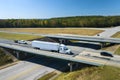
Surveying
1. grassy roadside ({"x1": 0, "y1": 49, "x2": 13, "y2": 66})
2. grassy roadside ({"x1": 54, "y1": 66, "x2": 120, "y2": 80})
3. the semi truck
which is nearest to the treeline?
the semi truck

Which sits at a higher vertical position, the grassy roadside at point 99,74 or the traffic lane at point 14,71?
the grassy roadside at point 99,74

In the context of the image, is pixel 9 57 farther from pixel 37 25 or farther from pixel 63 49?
pixel 37 25

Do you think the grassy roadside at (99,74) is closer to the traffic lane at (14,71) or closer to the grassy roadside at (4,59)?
the traffic lane at (14,71)

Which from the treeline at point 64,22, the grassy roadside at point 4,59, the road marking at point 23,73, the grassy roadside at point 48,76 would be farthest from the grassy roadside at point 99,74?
the treeline at point 64,22

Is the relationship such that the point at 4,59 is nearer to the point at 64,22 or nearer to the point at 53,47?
the point at 53,47

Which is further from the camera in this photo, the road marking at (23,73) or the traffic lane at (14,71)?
the traffic lane at (14,71)

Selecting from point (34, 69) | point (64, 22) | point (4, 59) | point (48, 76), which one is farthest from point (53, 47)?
point (64, 22)

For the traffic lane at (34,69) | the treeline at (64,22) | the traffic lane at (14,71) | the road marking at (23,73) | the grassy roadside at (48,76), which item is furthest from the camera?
the treeline at (64,22)

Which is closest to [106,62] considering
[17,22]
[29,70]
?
[29,70]

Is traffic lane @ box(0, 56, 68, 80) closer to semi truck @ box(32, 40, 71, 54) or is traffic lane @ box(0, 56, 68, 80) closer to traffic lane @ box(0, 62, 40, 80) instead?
traffic lane @ box(0, 62, 40, 80)
